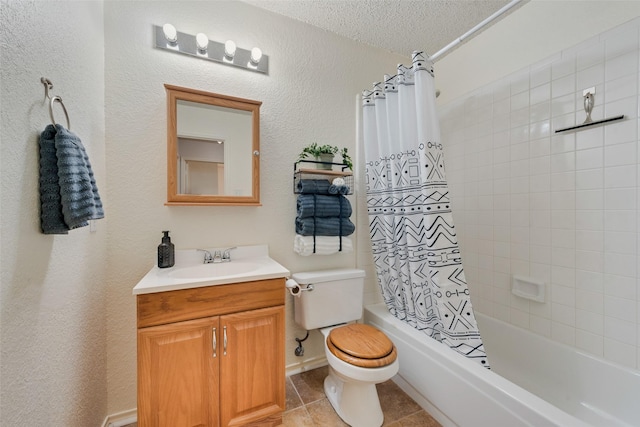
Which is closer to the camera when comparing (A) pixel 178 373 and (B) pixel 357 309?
(A) pixel 178 373

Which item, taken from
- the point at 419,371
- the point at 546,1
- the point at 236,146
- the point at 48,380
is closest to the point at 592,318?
the point at 419,371

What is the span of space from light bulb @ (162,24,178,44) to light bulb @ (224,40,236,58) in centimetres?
27

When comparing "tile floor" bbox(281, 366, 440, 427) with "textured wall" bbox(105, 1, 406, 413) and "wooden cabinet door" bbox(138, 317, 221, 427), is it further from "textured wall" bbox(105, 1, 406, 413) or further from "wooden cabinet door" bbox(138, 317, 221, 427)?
"wooden cabinet door" bbox(138, 317, 221, 427)

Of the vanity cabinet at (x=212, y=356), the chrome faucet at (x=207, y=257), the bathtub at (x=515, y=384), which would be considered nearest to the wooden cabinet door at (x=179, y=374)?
the vanity cabinet at (x=212, y=356)

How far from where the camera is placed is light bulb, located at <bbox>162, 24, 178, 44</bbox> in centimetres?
135

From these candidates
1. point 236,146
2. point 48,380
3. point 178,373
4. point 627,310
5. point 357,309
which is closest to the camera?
point 48,380

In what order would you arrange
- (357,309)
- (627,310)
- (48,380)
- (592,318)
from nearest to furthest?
(48,380) < (627,310) < (592,318) < (357,309)

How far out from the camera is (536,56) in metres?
1.53

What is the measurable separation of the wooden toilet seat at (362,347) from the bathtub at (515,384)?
0.82ft

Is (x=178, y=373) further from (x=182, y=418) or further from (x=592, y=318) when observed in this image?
(x=592, y=318)

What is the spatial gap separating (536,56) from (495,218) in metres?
1.04

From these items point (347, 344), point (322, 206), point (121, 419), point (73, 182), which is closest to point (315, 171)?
point (322, 206)

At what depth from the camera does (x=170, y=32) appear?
1.36 m

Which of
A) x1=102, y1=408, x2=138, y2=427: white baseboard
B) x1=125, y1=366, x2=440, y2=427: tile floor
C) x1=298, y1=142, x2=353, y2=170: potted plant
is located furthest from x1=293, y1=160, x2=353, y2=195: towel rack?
x1=102, y1=408, x2=138, y2=427: white baseboard
